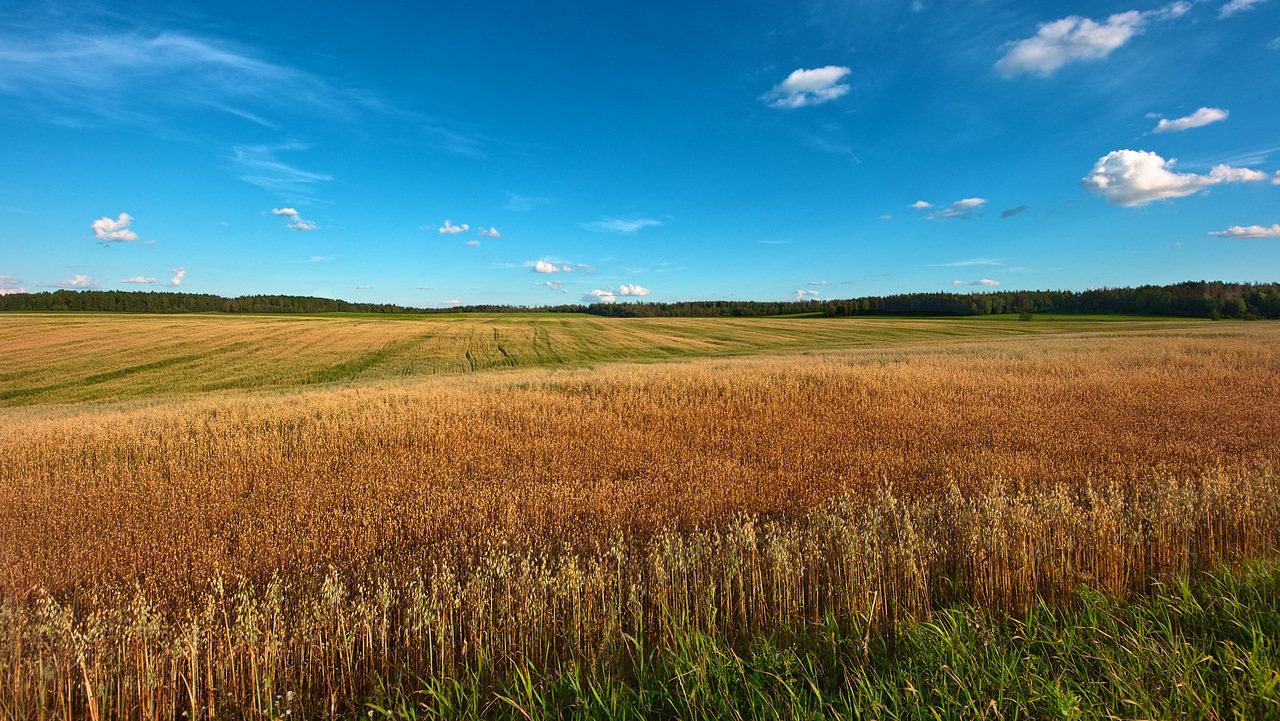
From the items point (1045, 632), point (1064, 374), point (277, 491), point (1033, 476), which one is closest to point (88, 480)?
point (277, 491)

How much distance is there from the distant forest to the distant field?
4070 centimetres

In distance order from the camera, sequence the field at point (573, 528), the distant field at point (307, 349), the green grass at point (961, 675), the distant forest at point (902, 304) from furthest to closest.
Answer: the distant forest at point (902, 304) < the distant field at point (307, 349) < the field at point (573, 528) < the green grass at point (961, 675)

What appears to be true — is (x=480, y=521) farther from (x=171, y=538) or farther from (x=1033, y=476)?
(x=1033, y=476)

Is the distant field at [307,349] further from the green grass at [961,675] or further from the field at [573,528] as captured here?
the green grass at [961,675]

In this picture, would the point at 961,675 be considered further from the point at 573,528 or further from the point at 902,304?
the point at 902,304

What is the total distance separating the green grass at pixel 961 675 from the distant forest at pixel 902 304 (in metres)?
98.4

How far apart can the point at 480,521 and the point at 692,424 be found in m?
5.69

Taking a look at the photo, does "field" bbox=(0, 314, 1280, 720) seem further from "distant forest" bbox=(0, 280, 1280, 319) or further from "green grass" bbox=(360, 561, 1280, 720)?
"distant forest" bbox=(0, 280, 1280, 319)

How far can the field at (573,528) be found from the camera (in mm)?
3402

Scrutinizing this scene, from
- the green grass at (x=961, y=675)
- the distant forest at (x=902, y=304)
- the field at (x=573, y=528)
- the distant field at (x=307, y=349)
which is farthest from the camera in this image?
the distant forest at (x=902, y=304)

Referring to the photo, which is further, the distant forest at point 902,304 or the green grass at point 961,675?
the distant forest at point 902,304

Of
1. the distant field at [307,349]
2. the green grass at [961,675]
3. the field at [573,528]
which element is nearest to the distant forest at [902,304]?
the distant field at [307,349]

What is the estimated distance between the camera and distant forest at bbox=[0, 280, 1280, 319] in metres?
76.9

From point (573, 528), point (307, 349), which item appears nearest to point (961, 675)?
point (573, 528)
